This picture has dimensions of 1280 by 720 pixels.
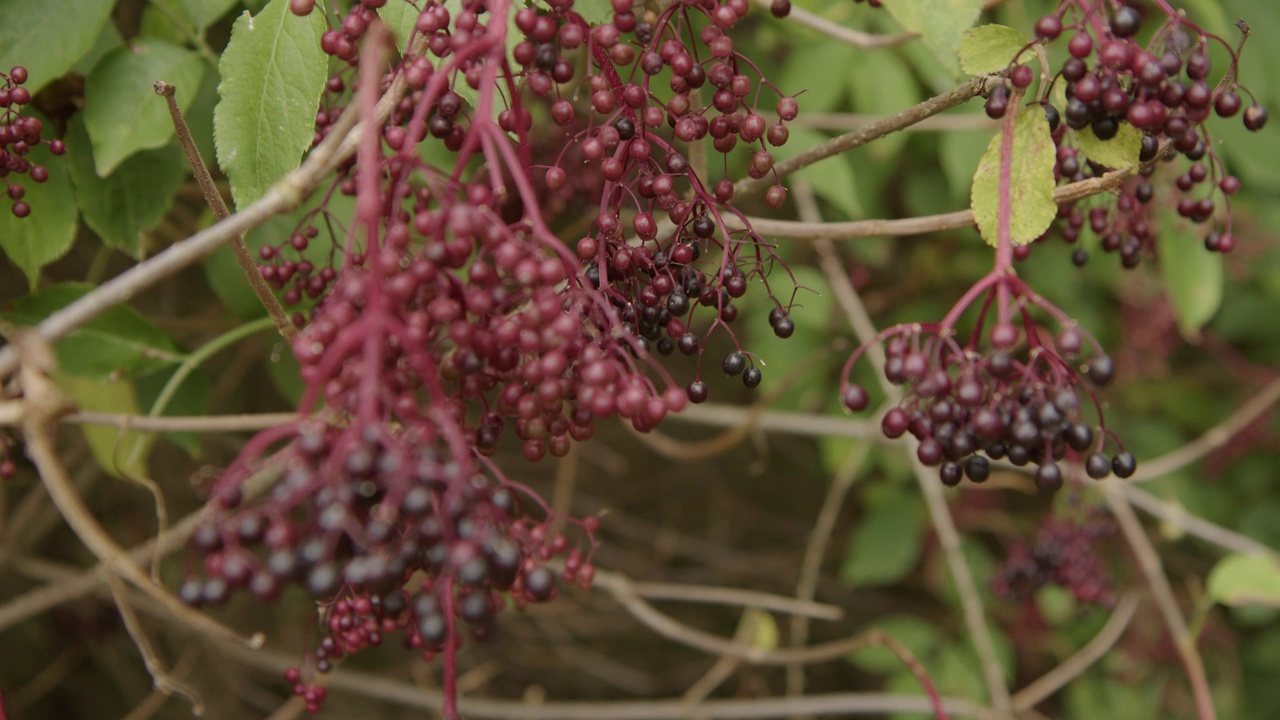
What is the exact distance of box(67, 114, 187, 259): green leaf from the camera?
1.45 m

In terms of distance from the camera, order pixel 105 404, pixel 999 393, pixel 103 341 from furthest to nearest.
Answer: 1. pixel 105 404
2. pixel 103 341
3. pixel 999 393

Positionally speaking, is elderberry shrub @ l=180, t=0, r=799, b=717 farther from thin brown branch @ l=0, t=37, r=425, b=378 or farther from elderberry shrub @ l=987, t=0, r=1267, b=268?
elderberry shrub @ l=987, t=0, r=1267, b=268

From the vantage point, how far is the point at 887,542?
3230 mm

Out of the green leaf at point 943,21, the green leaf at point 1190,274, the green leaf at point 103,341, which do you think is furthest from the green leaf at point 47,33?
the green leaf at point 1190,274

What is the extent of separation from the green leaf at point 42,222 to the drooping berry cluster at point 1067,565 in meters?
2.26

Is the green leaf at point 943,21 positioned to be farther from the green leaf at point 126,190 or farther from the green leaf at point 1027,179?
the green leaf at point 126,190

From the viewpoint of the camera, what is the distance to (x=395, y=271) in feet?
2.52

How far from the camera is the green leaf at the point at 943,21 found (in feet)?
3.43

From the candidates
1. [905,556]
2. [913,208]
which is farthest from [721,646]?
[913,208]

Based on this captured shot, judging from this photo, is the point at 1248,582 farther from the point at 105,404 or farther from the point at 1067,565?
the point at 105,404

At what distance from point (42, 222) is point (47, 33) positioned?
270 millimetres

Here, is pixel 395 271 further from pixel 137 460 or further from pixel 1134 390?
pixel 1134 390

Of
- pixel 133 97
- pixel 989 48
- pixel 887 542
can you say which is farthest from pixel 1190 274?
pixel 133 97

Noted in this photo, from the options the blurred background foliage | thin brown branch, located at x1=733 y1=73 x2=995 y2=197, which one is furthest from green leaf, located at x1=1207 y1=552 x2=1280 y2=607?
thin brown branch, located at x1=733 y1=73 x2=995 y2=197
